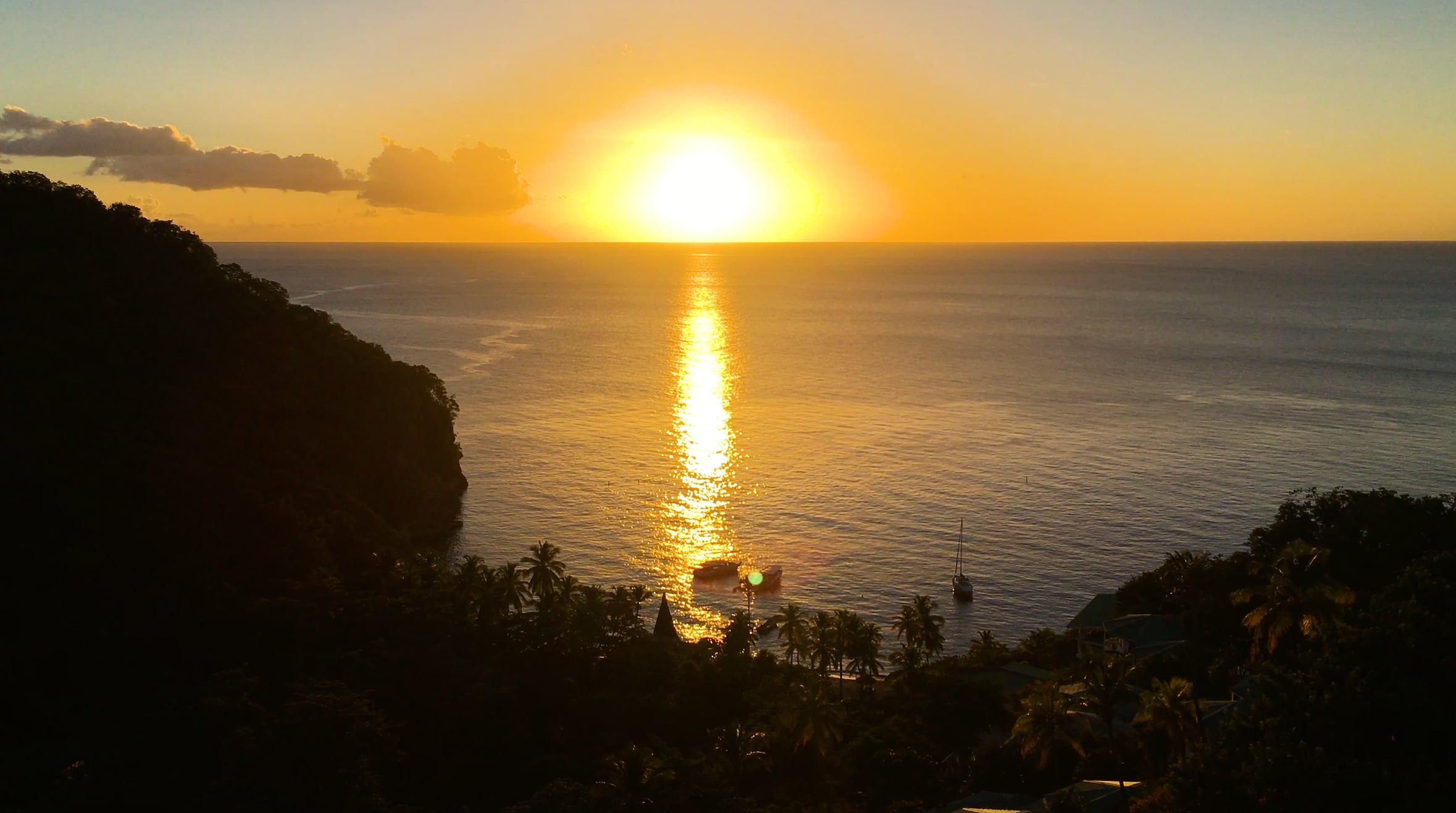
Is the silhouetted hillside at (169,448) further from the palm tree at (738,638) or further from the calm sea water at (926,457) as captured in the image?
the palm tree at (738,638)

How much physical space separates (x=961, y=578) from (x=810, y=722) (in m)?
32.4

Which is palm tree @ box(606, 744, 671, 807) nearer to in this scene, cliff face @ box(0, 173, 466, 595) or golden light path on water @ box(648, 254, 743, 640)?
cliff face @ box(0, 173, 466, 595)

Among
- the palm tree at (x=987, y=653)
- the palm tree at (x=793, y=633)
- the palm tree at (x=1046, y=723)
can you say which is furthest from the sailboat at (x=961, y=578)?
the palm tree at (x=1046, y=723)

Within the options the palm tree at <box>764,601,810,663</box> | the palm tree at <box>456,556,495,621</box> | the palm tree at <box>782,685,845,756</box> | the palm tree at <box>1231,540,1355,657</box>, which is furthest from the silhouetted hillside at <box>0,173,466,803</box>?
the palm tree at <box>1231,540,1355,657</box>

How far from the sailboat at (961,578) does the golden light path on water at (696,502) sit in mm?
15334

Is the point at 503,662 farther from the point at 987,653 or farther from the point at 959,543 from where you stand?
the point at 959,543

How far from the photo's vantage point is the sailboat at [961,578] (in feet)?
201

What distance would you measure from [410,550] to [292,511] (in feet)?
40.6

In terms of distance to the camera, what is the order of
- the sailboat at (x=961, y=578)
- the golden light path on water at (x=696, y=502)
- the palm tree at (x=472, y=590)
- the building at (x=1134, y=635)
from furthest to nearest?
the golden light path on water at (x=696, y=502), the sailboat at (x=961, y=578), the building at (x=1134, y=635), the palm tree at (x=472, y=590)

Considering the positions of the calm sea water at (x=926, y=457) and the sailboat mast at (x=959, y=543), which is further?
the calm sea water at (x=926, y=457)

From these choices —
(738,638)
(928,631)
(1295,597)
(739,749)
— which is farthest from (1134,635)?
(739,749)

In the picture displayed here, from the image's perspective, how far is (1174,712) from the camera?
28969 millimetres

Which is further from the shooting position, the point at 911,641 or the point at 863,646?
the point at 911,641

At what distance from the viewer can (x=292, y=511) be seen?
45594 millimetres
